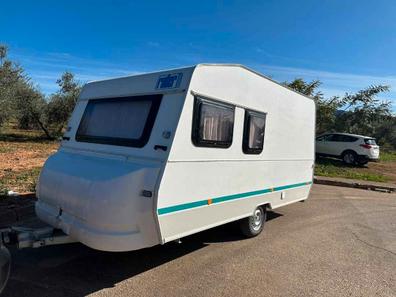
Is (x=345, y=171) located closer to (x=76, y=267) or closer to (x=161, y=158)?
(x=161, y=158)

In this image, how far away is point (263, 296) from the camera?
3.84 m

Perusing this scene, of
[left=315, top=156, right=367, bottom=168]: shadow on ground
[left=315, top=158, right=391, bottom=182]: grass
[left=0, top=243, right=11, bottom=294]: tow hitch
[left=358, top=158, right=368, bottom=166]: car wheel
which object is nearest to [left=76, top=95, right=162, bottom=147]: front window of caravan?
[left=0, top=243, right=11, bottom=294]: tow hitch

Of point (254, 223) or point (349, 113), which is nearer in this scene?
point (254, 223)

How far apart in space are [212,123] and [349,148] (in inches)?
594

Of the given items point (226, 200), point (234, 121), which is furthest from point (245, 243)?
point (234, 121)

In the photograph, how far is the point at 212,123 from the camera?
447cm

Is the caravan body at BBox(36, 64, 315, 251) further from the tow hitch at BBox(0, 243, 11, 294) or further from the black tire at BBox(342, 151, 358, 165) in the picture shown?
the black tire at BBox(342, 151, 358, 165)

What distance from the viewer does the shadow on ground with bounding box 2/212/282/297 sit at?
146 inches

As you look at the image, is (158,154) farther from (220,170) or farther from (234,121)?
(234,121)

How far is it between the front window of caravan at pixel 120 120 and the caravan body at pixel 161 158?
0.01 m

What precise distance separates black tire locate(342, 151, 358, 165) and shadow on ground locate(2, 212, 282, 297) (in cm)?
1443

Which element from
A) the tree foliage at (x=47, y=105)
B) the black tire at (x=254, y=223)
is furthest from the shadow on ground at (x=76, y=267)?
the tree foliage at (x=47, y=105)

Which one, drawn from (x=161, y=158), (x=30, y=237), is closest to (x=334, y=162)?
(x=161, y=158)

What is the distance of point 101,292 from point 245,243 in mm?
2520
